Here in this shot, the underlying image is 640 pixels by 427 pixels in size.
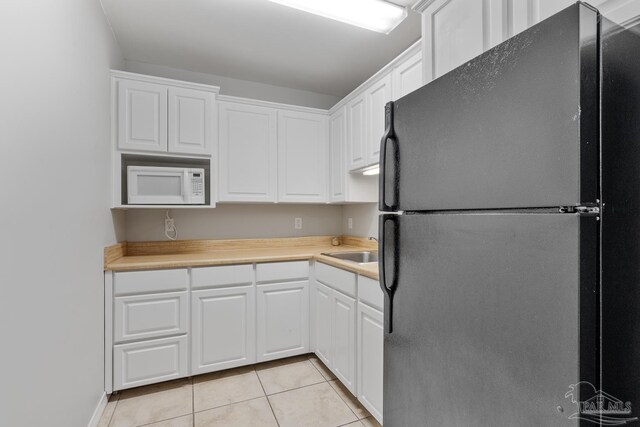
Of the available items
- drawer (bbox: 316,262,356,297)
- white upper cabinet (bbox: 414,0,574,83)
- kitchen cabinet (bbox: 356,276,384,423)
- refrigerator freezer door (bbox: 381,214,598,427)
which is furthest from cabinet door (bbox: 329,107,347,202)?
refrigerator freezer door (bbox: 381,214,598,427)

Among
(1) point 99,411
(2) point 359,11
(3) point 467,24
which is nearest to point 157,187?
(1) point 99,411

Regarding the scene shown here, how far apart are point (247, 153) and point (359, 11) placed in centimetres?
140

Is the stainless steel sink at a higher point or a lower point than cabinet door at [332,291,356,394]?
higher

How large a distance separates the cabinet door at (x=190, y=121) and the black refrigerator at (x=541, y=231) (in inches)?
77.2

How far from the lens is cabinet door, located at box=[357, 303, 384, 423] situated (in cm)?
164

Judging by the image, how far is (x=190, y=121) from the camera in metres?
2.37

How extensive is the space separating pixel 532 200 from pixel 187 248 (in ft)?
8.64

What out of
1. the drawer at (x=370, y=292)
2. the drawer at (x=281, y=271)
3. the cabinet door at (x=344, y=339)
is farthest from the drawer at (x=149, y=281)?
the drawer at (x=370, y=292)

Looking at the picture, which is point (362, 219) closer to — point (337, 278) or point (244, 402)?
point (337, 278)

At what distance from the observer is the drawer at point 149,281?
1.99m

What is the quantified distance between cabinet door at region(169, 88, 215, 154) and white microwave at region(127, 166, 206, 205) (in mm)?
178

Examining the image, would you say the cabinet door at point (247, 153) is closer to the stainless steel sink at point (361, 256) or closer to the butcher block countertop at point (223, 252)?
the butcher block countertop at point (223, 252)

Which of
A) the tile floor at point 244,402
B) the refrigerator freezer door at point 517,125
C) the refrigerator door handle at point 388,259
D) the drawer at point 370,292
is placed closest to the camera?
the refrigerator freezer door at point 517,125

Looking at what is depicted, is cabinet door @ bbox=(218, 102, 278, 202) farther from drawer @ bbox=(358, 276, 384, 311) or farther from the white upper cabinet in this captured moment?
the white upper cabinet
